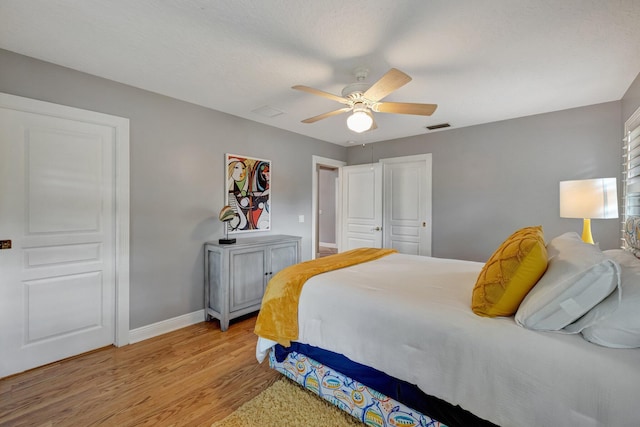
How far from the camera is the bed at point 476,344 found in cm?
102

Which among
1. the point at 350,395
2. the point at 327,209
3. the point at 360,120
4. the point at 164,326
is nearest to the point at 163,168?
the point at 164,326

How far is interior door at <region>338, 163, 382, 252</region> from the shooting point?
15.2ft

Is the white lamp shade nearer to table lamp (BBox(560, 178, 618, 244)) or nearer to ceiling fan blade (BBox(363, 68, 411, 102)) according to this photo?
table lamp (BBox(560, 178, 618, 244))

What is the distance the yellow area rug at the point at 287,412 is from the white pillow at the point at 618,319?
1.28m

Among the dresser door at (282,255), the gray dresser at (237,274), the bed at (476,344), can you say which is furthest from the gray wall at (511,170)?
the gray dresser at (237,274)

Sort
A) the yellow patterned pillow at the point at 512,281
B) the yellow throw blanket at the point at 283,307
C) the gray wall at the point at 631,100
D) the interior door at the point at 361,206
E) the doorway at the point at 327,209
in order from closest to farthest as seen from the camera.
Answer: the yellow patterned pillow at the point at 512,281 → the yellow throw blanket at the point at 283,307 → the gray wall at the point at 631,100 → the interior door at the point at 361,206 → the doorway at the point at 327,209

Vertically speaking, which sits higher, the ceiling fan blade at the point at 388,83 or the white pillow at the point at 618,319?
the ceiling fan blade at the point at 388,83

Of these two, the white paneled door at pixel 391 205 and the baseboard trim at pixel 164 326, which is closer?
the baseboard trim at pixel 164 326

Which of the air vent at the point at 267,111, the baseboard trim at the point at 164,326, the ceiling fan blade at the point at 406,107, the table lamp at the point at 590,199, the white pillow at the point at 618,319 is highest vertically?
the air vent at the point at 267,111

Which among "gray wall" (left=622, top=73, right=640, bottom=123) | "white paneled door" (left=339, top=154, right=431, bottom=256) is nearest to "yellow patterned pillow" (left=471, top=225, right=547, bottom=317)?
"gray wall" (left=622, top=73, right=640, bottom=123)

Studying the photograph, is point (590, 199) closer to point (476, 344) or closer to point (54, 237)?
point (476, 344)

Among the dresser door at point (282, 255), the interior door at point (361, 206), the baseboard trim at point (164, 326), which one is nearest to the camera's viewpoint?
the baseboard trim at point (164, 326)

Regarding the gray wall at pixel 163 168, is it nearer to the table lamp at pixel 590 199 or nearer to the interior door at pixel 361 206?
the interior door at pixel 361 206

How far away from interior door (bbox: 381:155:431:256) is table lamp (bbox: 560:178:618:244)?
1.82m
